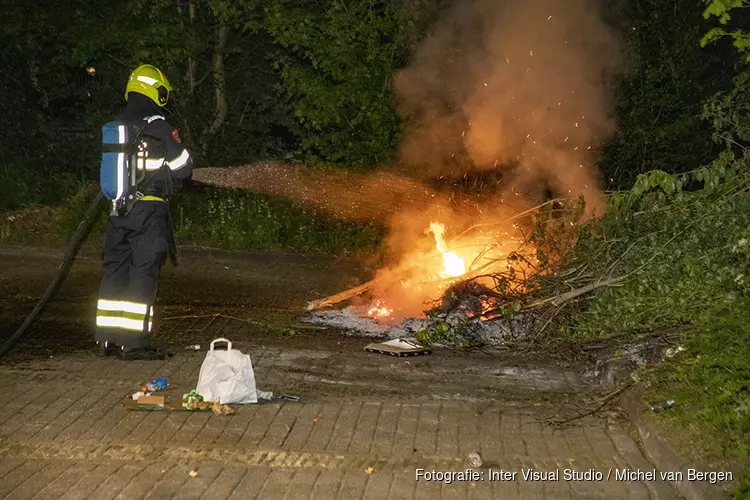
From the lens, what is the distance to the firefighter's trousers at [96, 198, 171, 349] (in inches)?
262

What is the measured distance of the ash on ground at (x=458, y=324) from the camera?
24.5ft

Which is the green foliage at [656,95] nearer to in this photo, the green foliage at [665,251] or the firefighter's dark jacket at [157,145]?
the green foliage at [665,251]

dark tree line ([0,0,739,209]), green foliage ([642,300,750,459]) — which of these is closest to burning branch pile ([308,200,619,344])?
green foliage ([642,300,750,459])

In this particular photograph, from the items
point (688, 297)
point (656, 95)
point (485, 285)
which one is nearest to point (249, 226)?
point (485, 285)

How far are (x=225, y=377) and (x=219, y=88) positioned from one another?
8.80 m

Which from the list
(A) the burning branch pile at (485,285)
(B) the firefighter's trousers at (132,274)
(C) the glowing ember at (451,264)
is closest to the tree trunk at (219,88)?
(A) the burning branch pile at (485,285)

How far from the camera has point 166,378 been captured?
20.3 ft

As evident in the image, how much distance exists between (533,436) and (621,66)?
6.91m

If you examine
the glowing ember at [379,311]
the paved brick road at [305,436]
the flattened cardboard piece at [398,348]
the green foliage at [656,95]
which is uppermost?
the green foliage at [656,95]

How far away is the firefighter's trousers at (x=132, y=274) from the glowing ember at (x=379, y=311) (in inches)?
91.6

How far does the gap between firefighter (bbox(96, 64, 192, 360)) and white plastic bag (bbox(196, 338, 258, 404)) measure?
121 cm

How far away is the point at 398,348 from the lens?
23.5ft

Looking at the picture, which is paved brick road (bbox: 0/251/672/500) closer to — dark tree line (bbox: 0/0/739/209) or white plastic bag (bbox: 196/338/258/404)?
white plastic bag (bbox: 196/338/258/404)

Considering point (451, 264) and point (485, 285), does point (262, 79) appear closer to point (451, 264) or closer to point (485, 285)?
point (451, 264)
